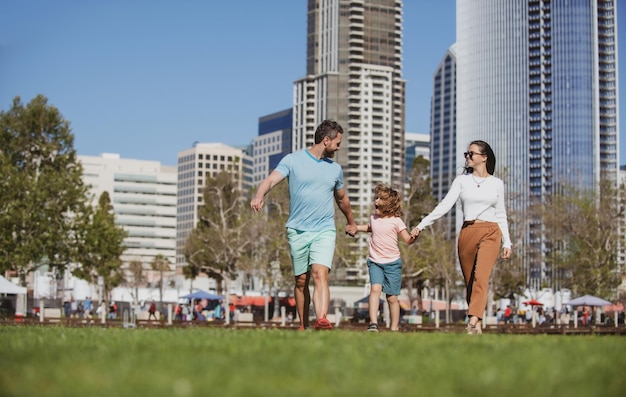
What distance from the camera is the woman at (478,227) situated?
12508mm

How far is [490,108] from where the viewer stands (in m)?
194

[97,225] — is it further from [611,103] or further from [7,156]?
[611,103]

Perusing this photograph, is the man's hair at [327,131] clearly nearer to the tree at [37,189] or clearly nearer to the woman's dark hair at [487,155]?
the woman's dark hair at [487,155]

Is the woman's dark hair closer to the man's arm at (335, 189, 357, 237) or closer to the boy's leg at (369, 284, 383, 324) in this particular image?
the man's arm at (335, 189, 357, 237)

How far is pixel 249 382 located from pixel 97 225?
6115cm

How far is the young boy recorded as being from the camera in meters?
13.8

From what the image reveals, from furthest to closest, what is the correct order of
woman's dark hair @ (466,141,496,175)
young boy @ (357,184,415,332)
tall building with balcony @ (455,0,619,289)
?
tall building with balcony @ (455,0,619,289) < young boy @ (357,184,415,332) < woman's dark hair @ (466,141,496,175)

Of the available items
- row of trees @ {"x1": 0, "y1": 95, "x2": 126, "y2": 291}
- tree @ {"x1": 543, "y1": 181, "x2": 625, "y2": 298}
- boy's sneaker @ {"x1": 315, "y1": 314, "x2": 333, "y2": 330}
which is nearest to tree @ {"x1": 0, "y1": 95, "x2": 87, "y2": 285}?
row of trees @ {"x1": 0, "y1": 95, "x2": 126, "y2": 291}

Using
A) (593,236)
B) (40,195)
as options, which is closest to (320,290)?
(40,195)

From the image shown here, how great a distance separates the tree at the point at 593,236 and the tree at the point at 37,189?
35.7 m

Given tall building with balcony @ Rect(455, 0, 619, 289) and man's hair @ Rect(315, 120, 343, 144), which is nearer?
man's hair @ Rect(315, 120, 343, 144)

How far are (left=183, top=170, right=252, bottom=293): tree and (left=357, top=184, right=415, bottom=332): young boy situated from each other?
59486mm

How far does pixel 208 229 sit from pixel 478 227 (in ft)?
260

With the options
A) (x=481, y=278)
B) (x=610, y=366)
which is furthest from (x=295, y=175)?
(x=610, y=366)
